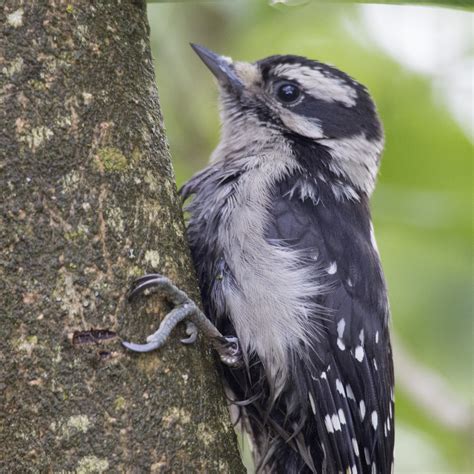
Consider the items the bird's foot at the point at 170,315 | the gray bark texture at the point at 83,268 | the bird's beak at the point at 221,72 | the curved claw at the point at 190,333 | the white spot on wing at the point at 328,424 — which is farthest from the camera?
the bird's beak at the point at 221,72

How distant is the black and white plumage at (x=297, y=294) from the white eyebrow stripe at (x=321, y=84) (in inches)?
6.0

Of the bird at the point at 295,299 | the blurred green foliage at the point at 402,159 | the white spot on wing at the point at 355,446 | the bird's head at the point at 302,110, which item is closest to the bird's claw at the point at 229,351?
the bird at the point at 295,299

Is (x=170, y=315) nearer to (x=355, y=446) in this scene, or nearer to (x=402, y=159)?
(x=355, y=446)

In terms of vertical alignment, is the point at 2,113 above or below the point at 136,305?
above

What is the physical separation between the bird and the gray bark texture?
1.13 feet

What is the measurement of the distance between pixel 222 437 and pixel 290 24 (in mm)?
3200

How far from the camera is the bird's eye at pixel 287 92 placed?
10.7 feet

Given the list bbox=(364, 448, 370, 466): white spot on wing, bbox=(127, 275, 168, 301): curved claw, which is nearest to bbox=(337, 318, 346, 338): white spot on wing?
bbox=(364, 448, 370, 466): white spot on wing

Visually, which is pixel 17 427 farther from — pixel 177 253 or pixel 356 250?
pixel 356 250

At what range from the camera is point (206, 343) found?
2.33 metres

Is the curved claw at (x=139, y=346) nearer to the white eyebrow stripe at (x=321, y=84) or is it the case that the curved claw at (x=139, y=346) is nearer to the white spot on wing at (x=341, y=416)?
the white spot on wing at (x=341, y=416)

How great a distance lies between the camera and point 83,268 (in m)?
1.97

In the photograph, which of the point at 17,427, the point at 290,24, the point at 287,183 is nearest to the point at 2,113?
the point at 17,427

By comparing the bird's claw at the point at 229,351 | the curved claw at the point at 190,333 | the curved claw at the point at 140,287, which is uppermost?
the curved claw at the point at 140,287
